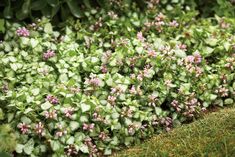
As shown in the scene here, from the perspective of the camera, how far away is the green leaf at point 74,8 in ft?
18.7

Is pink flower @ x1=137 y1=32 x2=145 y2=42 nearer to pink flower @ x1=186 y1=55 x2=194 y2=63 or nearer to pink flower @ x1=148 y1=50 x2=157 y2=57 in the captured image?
pink flower @ x1=148 y1=50 x2=157 y2=57

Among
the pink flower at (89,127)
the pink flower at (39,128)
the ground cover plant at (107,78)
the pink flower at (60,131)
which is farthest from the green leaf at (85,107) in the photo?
the pink flower at (39,128)

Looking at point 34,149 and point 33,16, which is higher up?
point 33,16

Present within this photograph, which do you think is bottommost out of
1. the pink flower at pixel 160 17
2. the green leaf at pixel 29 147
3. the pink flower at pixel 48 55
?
the green leaf at pixel 29 147

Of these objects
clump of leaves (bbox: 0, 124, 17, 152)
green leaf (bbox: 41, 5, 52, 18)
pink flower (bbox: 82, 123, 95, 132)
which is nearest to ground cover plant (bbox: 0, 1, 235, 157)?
pink flower (bbox: 82, 123, 95, 132)

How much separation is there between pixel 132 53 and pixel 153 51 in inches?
7.8

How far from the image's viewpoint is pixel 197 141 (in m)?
4.23

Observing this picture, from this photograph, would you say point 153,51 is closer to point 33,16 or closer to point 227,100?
point 227,100

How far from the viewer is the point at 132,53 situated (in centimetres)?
511

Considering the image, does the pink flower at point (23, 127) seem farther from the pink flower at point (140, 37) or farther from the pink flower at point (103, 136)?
the pink flower at point (140, 37)

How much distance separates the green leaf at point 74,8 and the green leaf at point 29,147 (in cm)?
184

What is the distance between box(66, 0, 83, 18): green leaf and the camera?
18.7 feet

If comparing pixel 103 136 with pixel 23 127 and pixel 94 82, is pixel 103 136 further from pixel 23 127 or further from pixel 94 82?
pixel 23 127

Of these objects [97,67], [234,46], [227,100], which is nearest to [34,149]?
[97,67]
